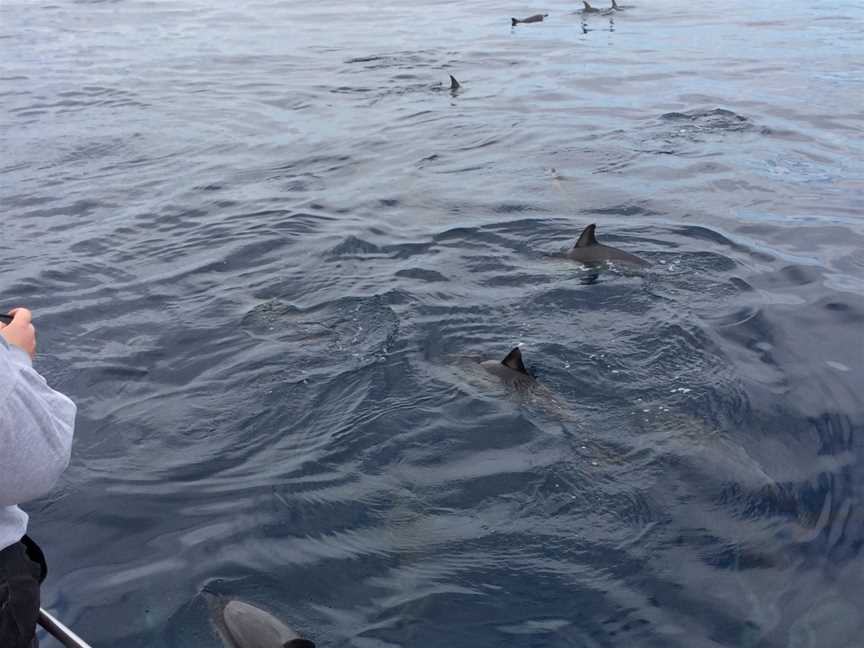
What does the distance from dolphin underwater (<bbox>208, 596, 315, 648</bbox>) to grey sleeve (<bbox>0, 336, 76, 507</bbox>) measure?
1.62m

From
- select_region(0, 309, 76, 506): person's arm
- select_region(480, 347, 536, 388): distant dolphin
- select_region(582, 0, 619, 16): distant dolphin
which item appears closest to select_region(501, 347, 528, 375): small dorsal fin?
select_region(480, 347, 536, 388): distant dolphin

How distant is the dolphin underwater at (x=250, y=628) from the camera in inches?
162

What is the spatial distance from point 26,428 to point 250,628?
1952 mm

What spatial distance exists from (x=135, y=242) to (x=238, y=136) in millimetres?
5253

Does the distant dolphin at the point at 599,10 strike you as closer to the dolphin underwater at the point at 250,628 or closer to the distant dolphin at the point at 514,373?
the distant dolphin at the point at 514,373

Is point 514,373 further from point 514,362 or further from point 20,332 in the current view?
point 20,332

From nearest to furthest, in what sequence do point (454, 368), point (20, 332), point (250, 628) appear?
point (20, 332), point (250, 628), point (454, 368)

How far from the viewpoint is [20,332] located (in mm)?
3045

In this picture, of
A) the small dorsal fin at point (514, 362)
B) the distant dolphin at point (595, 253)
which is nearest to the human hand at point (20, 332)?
the small dorsal fin at point (514, 362)

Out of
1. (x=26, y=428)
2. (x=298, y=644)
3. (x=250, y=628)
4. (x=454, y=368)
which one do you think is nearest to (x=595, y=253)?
(x=454, y=368)

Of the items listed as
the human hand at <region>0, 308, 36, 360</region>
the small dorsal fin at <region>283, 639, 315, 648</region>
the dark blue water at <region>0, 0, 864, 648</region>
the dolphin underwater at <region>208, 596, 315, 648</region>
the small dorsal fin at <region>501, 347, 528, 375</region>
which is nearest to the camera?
the human hand at <region>0, 308, 36, 360</region>

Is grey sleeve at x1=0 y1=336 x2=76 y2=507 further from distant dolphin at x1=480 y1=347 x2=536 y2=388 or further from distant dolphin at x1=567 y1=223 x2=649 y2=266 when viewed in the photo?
distant dolphin at x1=567 y1=223 x2=649 y2=266

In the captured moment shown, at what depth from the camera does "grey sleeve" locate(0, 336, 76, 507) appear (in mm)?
2750

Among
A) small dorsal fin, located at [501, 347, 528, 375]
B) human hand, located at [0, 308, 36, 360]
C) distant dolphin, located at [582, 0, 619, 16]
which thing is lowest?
small dorsal fin, located at [501, 347, 528, 375]
